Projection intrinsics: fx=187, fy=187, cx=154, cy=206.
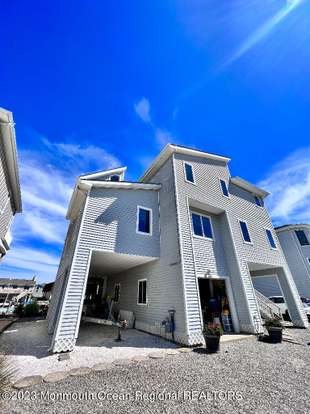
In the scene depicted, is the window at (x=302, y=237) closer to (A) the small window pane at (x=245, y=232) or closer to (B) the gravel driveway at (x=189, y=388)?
(A) the small window pane at (x=245, y=232)

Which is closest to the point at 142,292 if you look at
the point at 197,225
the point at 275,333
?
the point at 197,225

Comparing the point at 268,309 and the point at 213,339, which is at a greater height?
the point at 268,309

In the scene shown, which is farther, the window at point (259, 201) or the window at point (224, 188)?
the window at point (259, 201)

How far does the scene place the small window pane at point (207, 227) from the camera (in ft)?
38.8

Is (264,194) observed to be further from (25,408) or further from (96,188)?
(25,408)

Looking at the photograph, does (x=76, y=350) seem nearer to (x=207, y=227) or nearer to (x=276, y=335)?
(x=276, y=335)

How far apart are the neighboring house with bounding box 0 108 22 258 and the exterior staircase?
748 inches

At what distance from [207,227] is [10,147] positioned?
11.3m

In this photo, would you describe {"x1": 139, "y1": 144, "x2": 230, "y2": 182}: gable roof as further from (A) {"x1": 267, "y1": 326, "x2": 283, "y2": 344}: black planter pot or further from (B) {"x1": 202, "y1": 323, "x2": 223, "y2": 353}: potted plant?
(A) {"x1": 267, "y1": 326, "x2": 283, "y2": 344}: black planter pot

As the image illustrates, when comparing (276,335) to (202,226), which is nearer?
(276,335)

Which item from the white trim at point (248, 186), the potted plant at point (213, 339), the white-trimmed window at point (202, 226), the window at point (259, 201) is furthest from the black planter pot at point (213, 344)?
the window at point (259, 201)

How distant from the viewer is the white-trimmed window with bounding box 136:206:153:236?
11.0m

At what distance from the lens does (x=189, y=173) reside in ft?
41.6

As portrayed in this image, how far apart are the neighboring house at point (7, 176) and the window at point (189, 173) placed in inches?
367
